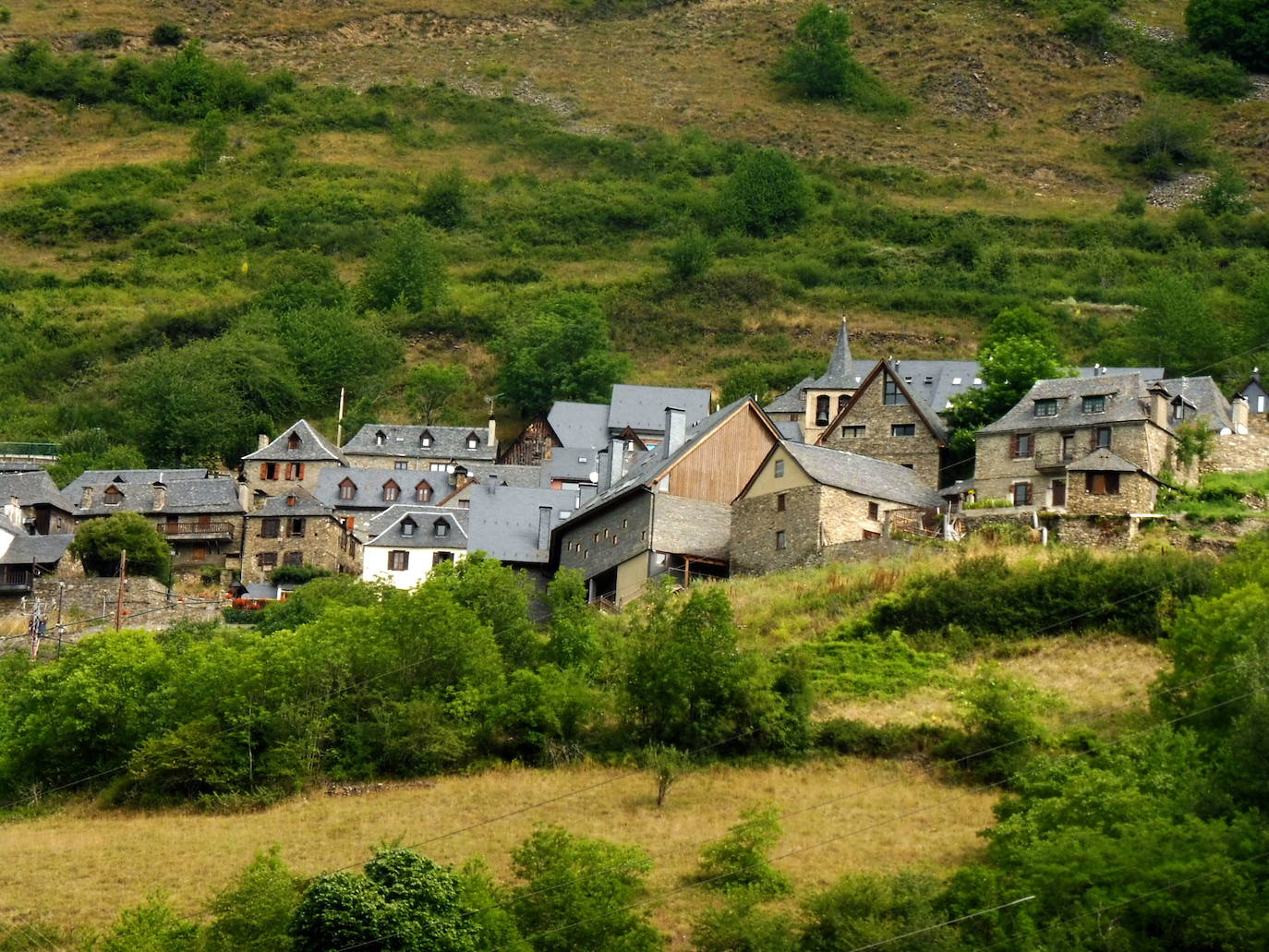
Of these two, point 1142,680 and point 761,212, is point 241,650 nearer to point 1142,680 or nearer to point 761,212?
point 1142,680

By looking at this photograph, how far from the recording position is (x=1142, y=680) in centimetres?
5872

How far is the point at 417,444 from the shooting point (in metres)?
105

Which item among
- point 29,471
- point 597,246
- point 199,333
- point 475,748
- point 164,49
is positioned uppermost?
point 164,49

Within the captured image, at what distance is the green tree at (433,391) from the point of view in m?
115

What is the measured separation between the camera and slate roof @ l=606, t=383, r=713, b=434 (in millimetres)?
104000

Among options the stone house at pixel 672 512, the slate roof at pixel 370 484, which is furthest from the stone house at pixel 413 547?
the slate roof at pixel 370 484

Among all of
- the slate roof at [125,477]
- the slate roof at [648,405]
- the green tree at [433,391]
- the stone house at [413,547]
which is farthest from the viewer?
the green tree at [433,391]

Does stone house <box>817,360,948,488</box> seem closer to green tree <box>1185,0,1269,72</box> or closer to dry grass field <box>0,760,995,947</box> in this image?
dry grass field <box>0,760,995,947</box>

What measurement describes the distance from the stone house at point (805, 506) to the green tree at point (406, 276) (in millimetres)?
61256

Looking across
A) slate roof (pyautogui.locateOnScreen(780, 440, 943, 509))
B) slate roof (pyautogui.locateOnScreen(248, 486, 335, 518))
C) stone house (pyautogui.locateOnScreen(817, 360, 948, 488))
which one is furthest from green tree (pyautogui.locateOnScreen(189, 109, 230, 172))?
slate roof (pyautogui.locateOnScreen(780, 440, 943, 509))

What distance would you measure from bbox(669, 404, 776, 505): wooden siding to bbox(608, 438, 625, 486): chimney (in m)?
7.32

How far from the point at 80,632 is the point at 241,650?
61.3 ft

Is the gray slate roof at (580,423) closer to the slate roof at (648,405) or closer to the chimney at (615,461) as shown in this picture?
the slate roof at (648,405)

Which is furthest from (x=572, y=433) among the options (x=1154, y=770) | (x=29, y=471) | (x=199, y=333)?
(x=1154, y=770)
